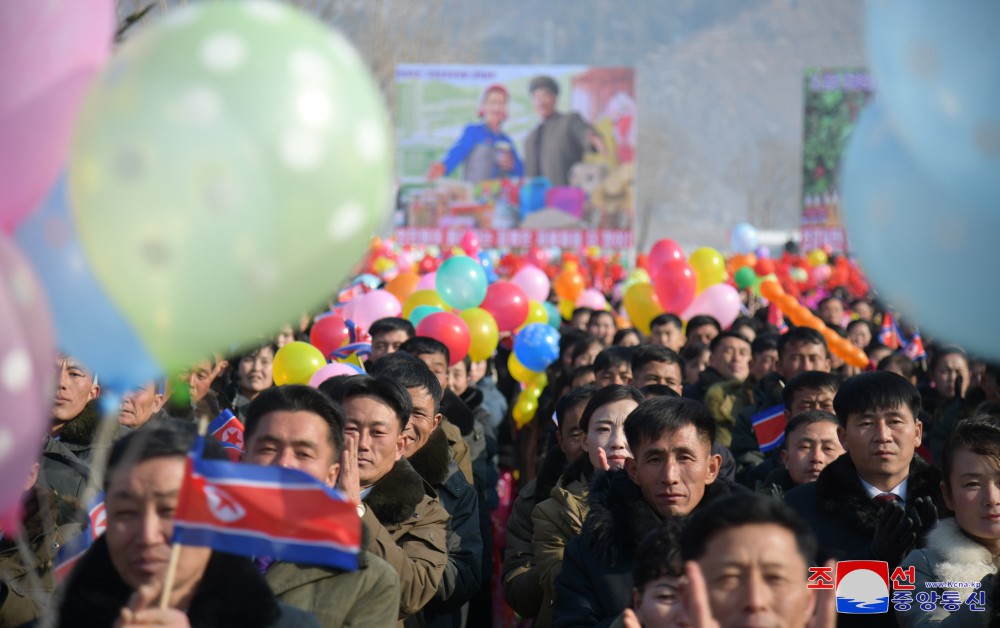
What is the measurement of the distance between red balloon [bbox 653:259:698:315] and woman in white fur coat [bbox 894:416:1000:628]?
5.50 m

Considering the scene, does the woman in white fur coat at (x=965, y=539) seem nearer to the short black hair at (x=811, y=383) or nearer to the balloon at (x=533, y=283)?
the short black hair at (x=811, y=383)

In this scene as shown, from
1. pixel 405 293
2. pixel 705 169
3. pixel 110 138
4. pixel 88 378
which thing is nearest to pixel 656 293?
pixel 405 293

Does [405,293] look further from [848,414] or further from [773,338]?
[848,414]

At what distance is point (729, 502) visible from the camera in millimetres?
2561

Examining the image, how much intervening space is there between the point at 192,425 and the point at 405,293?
21.6 feet

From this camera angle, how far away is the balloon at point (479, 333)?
7527 mm

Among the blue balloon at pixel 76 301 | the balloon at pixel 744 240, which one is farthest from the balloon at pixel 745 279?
the blue balloon at pixel 76 301

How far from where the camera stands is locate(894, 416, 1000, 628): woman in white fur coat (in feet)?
10.6

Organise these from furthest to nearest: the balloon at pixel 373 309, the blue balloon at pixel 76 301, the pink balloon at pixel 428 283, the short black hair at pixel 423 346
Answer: the pink balloon at pixel 428 283 → the balloon at pixel 373 309 → the short black hair at pixel 423 346 → the blue balloon at pixel 76 301

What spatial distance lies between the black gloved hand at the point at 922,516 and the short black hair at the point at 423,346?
9.97ft

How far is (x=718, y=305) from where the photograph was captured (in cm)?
930

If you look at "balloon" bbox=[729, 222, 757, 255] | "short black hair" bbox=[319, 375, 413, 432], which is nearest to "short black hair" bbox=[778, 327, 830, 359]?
"short black hair" bbox=[319, 375, 413, 432]

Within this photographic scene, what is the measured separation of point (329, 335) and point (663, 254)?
336 cm

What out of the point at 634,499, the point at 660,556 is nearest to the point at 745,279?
the point at 634,499
